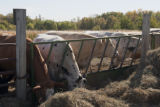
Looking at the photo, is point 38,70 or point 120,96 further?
point 38,70

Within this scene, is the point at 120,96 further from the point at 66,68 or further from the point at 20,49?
the point at 20,49

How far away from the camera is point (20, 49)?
14.6 feet

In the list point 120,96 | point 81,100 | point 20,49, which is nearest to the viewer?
point 81,100

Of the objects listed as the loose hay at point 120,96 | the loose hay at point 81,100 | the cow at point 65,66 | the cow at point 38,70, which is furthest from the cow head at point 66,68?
the loose hay at point 81,100

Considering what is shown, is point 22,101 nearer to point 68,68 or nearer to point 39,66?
point 39,66

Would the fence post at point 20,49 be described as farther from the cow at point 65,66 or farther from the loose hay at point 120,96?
the cow at point 65,66

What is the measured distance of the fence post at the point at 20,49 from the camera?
4332 mm

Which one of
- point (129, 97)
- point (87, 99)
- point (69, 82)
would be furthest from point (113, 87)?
point (69, 82)

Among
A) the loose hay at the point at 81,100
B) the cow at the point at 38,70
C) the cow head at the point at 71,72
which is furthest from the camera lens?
the cow head at the point at 71,72

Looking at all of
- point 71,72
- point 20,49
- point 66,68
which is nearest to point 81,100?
point 20,49

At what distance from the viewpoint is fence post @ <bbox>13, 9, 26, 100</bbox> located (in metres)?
4.33

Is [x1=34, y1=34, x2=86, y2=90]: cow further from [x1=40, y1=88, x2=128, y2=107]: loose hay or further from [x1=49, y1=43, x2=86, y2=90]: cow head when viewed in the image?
[x1=40, y1=88, x2=128, y2=107]: loose hay

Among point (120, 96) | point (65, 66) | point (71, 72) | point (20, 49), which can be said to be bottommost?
point (120, 96)

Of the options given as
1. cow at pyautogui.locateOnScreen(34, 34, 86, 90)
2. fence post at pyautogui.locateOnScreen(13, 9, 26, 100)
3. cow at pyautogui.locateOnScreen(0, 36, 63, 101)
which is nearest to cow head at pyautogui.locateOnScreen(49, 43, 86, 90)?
cow at pyautogui.locateOnScreen(34, 34, 86, 90)
